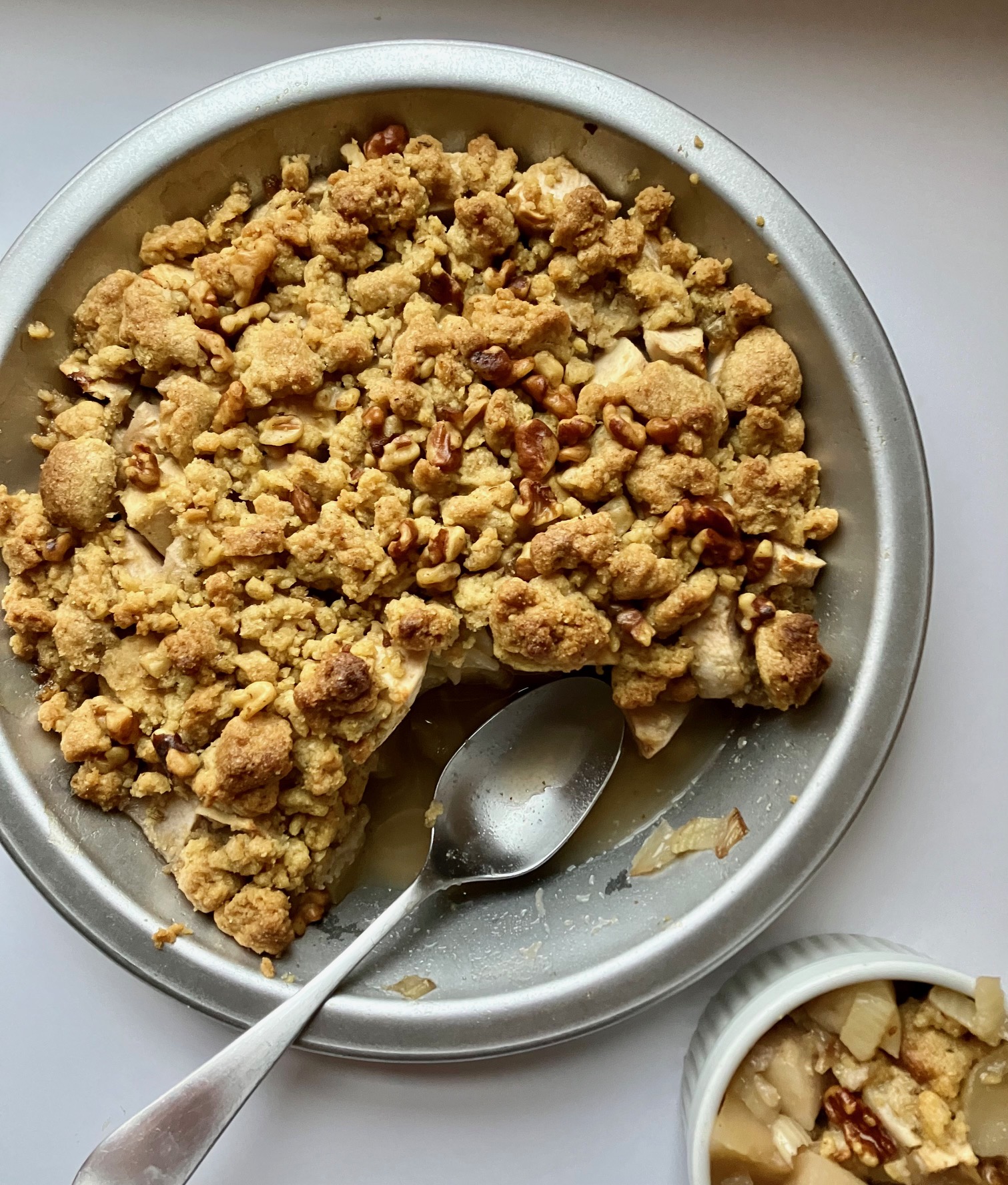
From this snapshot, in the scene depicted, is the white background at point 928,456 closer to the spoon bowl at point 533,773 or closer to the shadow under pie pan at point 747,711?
the shadow under pie pan at point 747,711

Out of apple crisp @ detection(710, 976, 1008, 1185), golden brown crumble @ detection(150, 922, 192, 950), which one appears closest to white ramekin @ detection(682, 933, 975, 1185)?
apple crisp @ detection(710, 976, 1008, 1185)

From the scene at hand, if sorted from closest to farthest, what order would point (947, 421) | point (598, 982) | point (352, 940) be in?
1. point (598, 982)
2. point (352, 940)
3. point (947, 421)

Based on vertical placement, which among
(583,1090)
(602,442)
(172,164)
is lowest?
(583,1090)

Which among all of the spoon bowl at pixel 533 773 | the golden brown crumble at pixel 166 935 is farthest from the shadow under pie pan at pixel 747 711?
the spoon bowl at pixel 533 773

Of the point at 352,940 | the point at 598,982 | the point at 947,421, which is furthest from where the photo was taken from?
the point at 947,421

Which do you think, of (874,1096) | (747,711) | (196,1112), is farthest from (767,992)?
(196,1112)

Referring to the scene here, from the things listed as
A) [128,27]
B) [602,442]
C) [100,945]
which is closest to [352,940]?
[100,945]

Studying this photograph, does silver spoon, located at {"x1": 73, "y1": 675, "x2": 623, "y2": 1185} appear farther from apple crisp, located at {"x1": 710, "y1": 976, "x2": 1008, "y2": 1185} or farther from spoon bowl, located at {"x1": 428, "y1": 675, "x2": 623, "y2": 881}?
apple crisp, located at {"x1": 710, "y1": 976, "x2": 1008, "y2": 1185}

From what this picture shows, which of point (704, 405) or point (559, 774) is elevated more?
point (704, 405)

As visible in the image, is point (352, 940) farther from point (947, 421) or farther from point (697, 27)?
point (697, 27)
